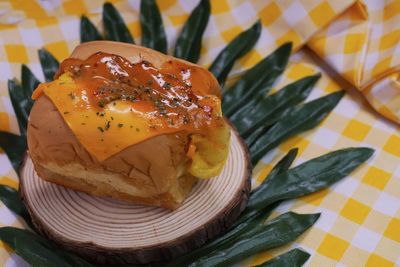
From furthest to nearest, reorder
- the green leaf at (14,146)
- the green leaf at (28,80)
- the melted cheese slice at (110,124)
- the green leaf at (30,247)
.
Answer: the green leaf at (28,80), the green leaf at (14,146), the green leaf at (30,247), the melted cheese slice at (110,124)

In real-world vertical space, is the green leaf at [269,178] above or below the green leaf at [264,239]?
above

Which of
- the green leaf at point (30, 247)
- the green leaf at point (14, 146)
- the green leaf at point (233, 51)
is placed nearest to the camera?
the green leaf at point (30, 247)

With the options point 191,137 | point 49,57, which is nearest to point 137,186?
point 191,137

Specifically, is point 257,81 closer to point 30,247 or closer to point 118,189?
point 118,189

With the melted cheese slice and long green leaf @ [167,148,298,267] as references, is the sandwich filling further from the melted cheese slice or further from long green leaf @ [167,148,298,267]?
long green leaf @ [167,148,298,267]

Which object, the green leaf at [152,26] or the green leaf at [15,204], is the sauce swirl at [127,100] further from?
the green leaf at [152,26]

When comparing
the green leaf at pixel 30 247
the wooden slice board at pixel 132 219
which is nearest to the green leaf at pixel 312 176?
the wooden slice board at pixel 132 219
